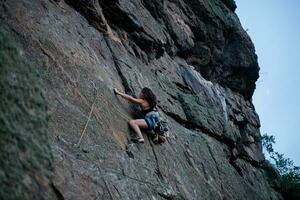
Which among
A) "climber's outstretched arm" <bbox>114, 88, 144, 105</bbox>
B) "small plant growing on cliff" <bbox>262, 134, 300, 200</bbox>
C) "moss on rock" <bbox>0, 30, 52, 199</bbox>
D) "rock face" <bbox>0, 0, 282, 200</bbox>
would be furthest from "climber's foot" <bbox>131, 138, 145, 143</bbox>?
"small plant growing on cliff" <bbox>262, 134, 300, 200</bbox>

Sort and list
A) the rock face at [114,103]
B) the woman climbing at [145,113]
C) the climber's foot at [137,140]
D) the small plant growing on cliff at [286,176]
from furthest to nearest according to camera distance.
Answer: the small plant growing on cliff at [286,176] < the woman climbing at [145,113] < the climber's foot at [137,140] < the rock face at [114,103]

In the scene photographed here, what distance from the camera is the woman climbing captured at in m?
8.59

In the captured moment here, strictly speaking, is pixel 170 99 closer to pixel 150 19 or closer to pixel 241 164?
pixel 150 19

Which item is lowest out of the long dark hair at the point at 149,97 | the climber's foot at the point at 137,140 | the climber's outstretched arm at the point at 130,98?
the climber's foot at the point at 137,140

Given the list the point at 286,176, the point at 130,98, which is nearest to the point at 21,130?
the point at 130,98

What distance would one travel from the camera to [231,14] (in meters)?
21.0

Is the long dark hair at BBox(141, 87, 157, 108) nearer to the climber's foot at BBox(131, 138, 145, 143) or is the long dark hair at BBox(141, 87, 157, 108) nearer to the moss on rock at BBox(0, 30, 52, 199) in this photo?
the climber's foot at BBox(131, 138, 145, 143)

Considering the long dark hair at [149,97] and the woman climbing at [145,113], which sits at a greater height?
the long dark hair at [149,97]

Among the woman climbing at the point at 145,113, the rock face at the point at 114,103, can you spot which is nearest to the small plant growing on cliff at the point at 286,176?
the rock face at the point at 114,103

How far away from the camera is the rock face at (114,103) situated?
4.09 meters

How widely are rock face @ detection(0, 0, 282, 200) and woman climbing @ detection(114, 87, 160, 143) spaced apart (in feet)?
0.84

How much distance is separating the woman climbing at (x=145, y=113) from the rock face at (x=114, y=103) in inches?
10.1

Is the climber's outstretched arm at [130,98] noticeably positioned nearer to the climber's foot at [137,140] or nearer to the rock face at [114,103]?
the rock face at [114,103]

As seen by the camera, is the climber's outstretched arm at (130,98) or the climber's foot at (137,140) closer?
the climber's foot at (137,140)
